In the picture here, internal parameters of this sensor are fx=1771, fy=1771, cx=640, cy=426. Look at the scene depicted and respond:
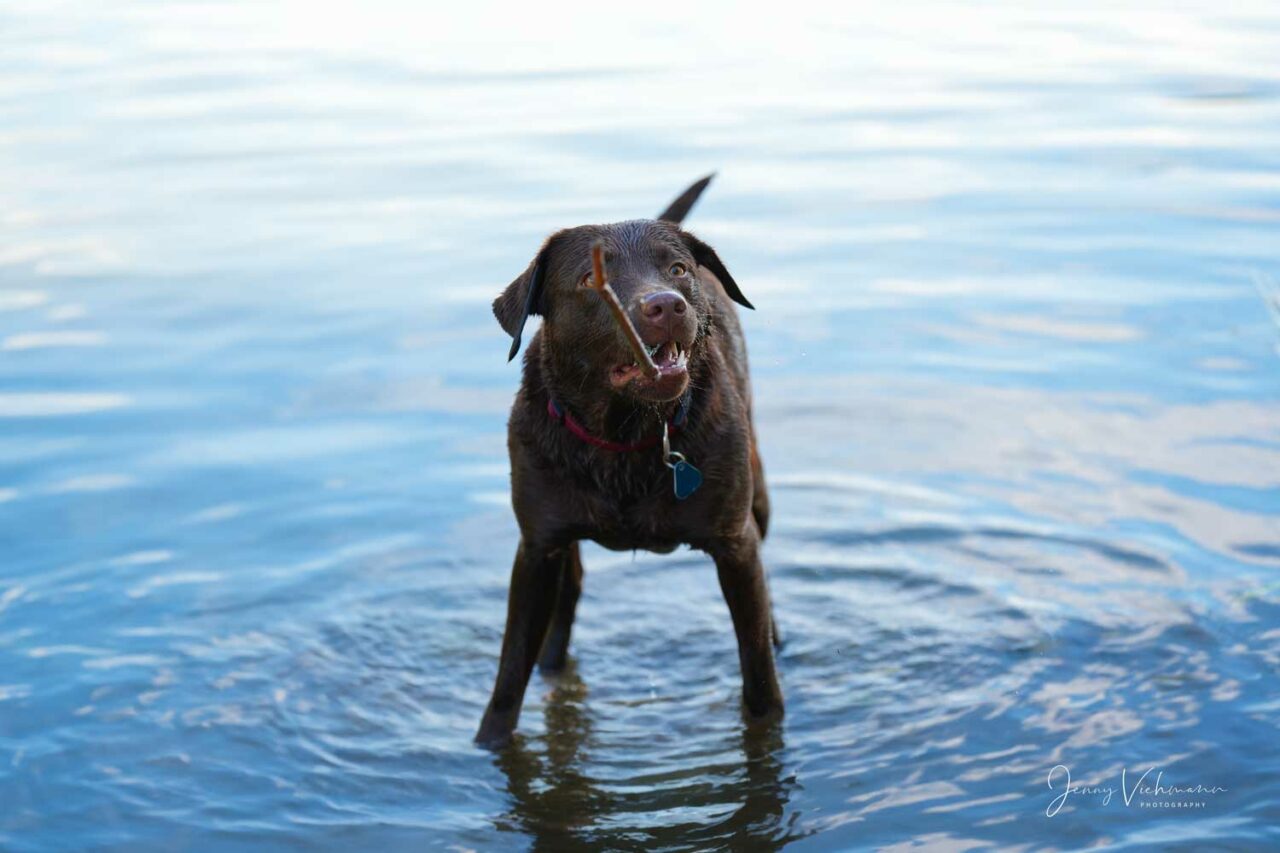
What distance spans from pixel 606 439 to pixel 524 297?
0.49 meters

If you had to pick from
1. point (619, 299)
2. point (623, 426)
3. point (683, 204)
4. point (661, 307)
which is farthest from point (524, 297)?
point (683, 204)

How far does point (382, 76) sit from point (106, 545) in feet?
34.2

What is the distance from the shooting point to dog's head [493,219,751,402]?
4688 mm

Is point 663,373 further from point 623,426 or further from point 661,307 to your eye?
point 623,426

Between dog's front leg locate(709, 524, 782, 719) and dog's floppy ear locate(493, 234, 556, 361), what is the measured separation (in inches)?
36.1

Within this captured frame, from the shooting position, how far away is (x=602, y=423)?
5.21 m

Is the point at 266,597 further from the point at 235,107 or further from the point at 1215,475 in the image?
the point at 235,107

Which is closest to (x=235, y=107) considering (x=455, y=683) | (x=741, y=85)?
(x=741, y=85)

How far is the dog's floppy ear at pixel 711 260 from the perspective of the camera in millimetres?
5242

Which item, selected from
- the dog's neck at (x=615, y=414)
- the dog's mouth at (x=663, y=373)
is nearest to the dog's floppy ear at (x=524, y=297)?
the dog's neck at (x=615, y=414)

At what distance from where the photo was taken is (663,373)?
4.64 metres

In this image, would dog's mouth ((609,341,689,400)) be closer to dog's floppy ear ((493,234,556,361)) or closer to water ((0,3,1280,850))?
dog's floppy ear ((493,234,556,361))

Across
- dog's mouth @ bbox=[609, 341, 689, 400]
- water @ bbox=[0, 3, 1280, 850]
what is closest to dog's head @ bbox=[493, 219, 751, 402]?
dog's mouth @ bbox=[609, 341, 689, 400]

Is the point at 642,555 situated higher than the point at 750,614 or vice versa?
the point at 750,614
